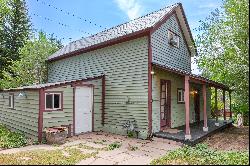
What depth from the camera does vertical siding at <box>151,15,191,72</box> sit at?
12734 millimetres

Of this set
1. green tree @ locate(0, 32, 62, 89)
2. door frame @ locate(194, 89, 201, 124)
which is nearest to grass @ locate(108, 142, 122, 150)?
door frame @ locate(194, 89, 201, 124)

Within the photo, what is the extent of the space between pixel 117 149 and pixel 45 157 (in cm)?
266

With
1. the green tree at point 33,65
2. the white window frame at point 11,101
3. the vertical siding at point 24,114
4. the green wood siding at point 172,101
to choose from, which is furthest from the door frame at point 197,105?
the green tree at point 33,65

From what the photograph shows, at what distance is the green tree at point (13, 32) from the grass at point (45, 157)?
2044 cm

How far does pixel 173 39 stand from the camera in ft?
49.4

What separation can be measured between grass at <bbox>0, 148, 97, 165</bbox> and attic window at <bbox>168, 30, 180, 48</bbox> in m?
8.31

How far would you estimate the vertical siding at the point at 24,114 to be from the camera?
11700 millimetres

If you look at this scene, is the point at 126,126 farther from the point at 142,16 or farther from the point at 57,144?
the point at 142,16

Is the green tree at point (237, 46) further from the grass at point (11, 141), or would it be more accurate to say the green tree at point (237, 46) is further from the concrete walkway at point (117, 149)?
the grass at point (11, 141)

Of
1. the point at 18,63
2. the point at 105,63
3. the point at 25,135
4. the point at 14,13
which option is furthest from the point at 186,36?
the point at 14,13

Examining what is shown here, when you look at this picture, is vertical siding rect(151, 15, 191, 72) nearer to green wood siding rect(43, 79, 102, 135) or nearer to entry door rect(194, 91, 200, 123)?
entry door rect(194, 91, 200, 123)

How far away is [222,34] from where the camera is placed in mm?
12484

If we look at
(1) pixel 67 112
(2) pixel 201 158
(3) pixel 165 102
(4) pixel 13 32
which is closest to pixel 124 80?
(3) pixel 165 102

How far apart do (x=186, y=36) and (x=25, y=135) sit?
11580mm
